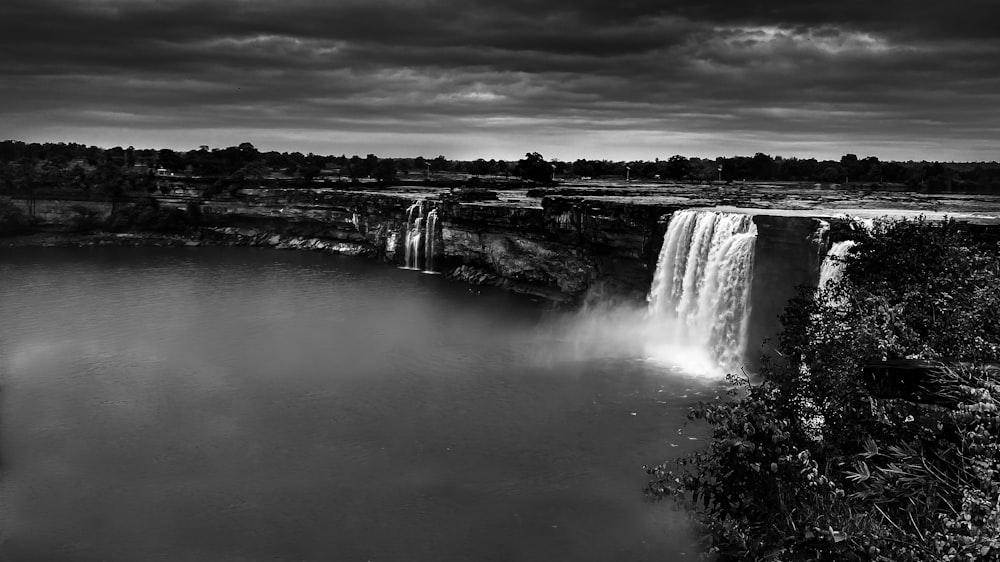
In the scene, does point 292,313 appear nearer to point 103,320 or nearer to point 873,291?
point 103,320

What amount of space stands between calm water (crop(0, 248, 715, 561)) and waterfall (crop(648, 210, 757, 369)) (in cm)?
Result: 320

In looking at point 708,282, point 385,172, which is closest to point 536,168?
point 385,172

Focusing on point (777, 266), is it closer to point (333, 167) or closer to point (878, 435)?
point (878, 435)

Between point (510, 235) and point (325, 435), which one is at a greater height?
point (510, 235)

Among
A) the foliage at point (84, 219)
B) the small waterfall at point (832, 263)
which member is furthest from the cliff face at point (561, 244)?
the foliage at point (84, 219)

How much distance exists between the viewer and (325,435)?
21688 millimetres

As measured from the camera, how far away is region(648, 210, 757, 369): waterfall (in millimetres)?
28672

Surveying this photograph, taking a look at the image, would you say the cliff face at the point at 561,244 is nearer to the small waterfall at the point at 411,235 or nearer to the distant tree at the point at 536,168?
the small waterfall at the point at 411,235

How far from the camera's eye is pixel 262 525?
16672 mm

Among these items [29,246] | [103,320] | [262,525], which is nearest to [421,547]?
[262,525]

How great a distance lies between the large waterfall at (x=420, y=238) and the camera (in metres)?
50.3

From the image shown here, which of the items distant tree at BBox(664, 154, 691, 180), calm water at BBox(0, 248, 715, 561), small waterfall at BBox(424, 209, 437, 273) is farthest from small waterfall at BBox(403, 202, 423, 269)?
distant tree at BBox(664, 154, 691, 180)

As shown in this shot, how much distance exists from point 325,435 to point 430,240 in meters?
29.8

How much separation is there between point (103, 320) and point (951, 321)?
3478 cm
